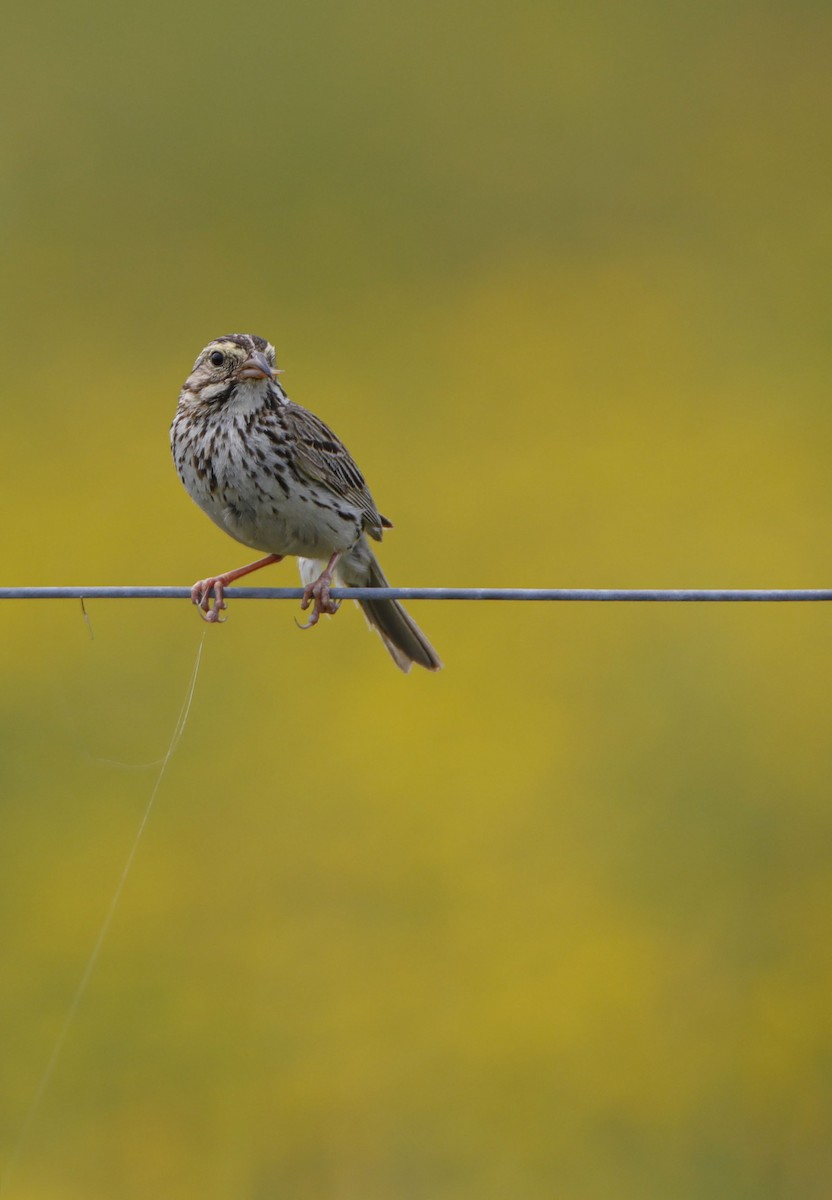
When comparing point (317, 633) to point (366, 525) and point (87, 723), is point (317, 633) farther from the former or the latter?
point (366, 525)

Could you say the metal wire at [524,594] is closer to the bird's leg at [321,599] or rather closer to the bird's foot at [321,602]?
the bird's leg at [321,599]

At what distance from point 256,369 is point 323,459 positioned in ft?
1.18

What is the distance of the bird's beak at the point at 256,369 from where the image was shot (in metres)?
5.53

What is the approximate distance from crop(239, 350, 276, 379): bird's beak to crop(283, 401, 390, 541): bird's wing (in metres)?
0.17

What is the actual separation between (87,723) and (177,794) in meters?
0.59

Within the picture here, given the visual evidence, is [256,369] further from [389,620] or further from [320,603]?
[389,620]

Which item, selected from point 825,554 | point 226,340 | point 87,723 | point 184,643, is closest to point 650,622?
point 825,554

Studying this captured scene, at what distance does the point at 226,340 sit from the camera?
18.6 feet

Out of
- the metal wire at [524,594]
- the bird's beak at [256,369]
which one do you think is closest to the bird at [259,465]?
the bird's beak at [256,369]

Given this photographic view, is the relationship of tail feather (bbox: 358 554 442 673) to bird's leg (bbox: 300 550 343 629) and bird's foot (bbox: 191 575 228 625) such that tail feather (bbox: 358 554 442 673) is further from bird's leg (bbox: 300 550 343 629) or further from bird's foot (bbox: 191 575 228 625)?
bird's foot (bbox: 191 575 228 625)

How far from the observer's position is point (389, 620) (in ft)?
19.4

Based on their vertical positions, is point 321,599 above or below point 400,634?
below

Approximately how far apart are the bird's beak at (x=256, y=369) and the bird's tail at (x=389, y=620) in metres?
0.78

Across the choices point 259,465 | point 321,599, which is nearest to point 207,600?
point 321,599
